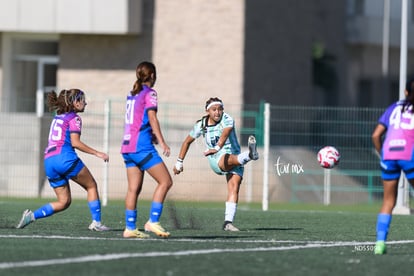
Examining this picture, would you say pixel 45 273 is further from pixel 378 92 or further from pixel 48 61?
pixel 378 92

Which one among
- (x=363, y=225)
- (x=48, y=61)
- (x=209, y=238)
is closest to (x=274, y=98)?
(x=48, y=61)

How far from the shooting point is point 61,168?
15.2 metres

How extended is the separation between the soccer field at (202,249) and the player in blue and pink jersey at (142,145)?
423 mm

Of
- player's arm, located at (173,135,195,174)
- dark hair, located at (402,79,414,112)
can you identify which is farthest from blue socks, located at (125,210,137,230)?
dark hair, located at (402,79,414,112)

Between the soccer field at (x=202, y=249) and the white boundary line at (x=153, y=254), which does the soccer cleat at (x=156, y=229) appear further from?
the white boundary line at (x=153, y=254)

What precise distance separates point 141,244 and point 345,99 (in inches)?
1370

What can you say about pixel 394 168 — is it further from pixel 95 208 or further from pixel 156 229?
pixel 95 208

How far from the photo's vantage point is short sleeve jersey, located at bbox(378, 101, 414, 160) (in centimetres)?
1230

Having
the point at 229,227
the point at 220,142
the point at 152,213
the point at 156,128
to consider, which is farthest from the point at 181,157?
the point at 156,128

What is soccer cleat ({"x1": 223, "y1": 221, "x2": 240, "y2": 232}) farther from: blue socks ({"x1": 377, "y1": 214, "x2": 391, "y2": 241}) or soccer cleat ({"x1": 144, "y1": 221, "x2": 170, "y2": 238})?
blue socks ({"x1": 377, "y1": 214, "x2": 391, "y2": 241})

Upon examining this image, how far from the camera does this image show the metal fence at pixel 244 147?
28.0m

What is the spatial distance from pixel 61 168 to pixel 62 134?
43cm

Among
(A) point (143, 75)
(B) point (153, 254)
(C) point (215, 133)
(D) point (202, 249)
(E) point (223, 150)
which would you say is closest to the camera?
(B) point (153, 254)

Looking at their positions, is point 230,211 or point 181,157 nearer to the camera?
point 181,157
